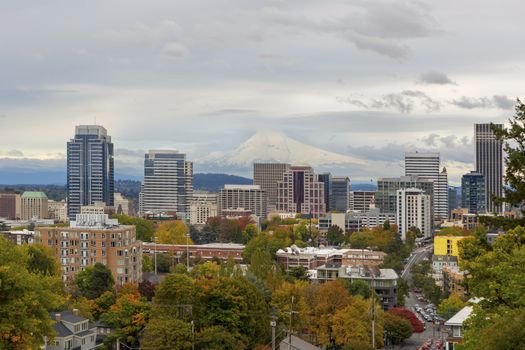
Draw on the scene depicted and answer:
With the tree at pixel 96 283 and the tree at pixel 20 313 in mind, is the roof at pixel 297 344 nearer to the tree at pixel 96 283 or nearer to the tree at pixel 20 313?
the tree at pixel 20 313

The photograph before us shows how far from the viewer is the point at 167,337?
1722 inches

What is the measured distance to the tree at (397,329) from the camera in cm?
6141

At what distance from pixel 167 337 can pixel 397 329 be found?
22000 mm

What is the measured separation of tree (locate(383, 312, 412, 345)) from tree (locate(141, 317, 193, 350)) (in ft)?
68.0

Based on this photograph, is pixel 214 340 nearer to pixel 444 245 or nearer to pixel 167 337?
pixel 167 337

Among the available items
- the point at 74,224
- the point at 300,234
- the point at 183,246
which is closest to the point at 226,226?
the point at 300,234

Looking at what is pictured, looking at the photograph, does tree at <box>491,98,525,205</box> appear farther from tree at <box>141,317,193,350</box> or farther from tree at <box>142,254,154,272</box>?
tree at <box>142,254,154,272</box>

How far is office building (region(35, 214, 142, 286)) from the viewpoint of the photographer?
81.7 metres

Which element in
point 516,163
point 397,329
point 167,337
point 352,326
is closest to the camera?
point 516,163

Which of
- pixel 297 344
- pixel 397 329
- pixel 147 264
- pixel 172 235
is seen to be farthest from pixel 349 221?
pixel 297 344

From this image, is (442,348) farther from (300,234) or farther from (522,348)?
(300,234)

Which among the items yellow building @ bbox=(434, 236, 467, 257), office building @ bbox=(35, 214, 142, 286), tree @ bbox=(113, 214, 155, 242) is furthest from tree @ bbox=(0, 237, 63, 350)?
tree @ bbox=(113, 214, 155, 242)

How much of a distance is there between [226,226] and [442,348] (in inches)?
4033

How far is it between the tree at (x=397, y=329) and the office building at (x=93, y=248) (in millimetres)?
26954
